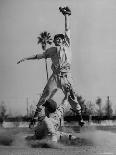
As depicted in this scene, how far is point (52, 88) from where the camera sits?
1589 cm

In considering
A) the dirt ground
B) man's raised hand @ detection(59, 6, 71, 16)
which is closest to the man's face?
man's raised hand @ detection(59, 6, 71, 16)

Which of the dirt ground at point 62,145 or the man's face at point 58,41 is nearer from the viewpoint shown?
the dirt ground at point 62,145

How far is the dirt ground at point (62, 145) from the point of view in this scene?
12391 mm

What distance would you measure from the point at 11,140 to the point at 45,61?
9.10 feet

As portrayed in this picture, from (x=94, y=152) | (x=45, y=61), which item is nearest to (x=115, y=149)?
(x=94, y=152)

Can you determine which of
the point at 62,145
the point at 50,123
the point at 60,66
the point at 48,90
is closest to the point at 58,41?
the point at 60,66

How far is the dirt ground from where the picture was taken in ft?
40.7

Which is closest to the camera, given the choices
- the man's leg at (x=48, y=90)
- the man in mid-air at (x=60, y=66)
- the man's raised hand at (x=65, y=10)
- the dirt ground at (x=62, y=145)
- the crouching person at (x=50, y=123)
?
the dirt ground at (x=62, y=145)

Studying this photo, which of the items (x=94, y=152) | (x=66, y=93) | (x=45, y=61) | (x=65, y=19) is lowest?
(x=94, y=152)

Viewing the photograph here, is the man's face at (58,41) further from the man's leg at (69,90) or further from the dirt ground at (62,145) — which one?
the dirt ground at (62,145)

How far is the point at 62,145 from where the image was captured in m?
14.3

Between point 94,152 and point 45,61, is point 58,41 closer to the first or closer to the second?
point 45,61

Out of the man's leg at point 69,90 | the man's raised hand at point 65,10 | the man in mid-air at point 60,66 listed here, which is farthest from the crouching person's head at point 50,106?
the man's raised hand at point 65,10

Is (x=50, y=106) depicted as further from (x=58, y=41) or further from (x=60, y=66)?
(x=58, y=41)
